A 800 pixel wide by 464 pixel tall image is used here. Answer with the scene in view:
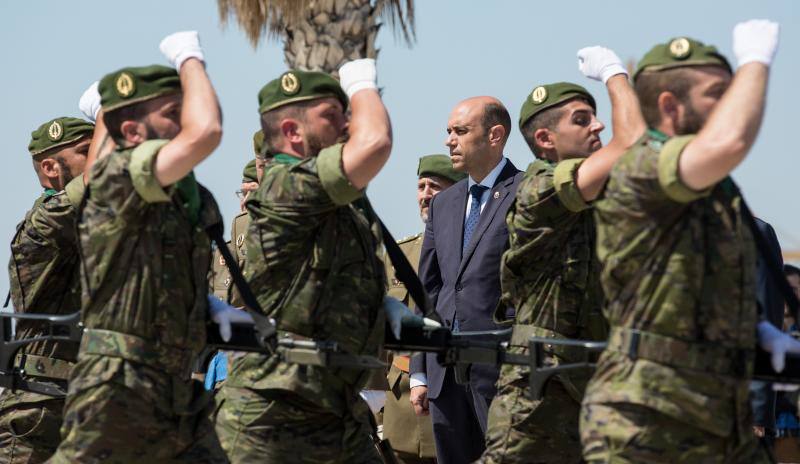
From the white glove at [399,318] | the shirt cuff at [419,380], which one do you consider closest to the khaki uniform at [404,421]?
the shirt cuff at [419,380]

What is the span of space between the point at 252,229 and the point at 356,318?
24.1 inches

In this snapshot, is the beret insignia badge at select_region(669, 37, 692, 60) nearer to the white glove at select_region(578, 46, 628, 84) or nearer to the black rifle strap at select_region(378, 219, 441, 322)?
the white glove at select_region(578, 46, 628, 84)

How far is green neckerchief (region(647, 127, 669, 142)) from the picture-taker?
5359 millimetres

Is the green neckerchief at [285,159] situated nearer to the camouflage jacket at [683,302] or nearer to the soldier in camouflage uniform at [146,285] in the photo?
the soldier in camouflage uniform at [146,285]

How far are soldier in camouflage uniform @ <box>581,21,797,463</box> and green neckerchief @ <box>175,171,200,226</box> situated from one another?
1749 millimetres

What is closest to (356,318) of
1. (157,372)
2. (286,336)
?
(286,336)

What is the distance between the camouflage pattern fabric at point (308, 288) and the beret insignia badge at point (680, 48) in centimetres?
158

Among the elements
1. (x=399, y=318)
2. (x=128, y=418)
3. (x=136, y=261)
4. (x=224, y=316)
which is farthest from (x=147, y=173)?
(x=399, y=318)

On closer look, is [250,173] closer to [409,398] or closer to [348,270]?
[409,398]

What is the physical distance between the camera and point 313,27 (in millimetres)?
15023

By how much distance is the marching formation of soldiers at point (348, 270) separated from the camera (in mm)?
5242

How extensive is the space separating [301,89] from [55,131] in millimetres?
2012

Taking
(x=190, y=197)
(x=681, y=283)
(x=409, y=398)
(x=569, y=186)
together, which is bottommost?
Result: (x=409, y=398)

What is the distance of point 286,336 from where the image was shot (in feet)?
21.3
